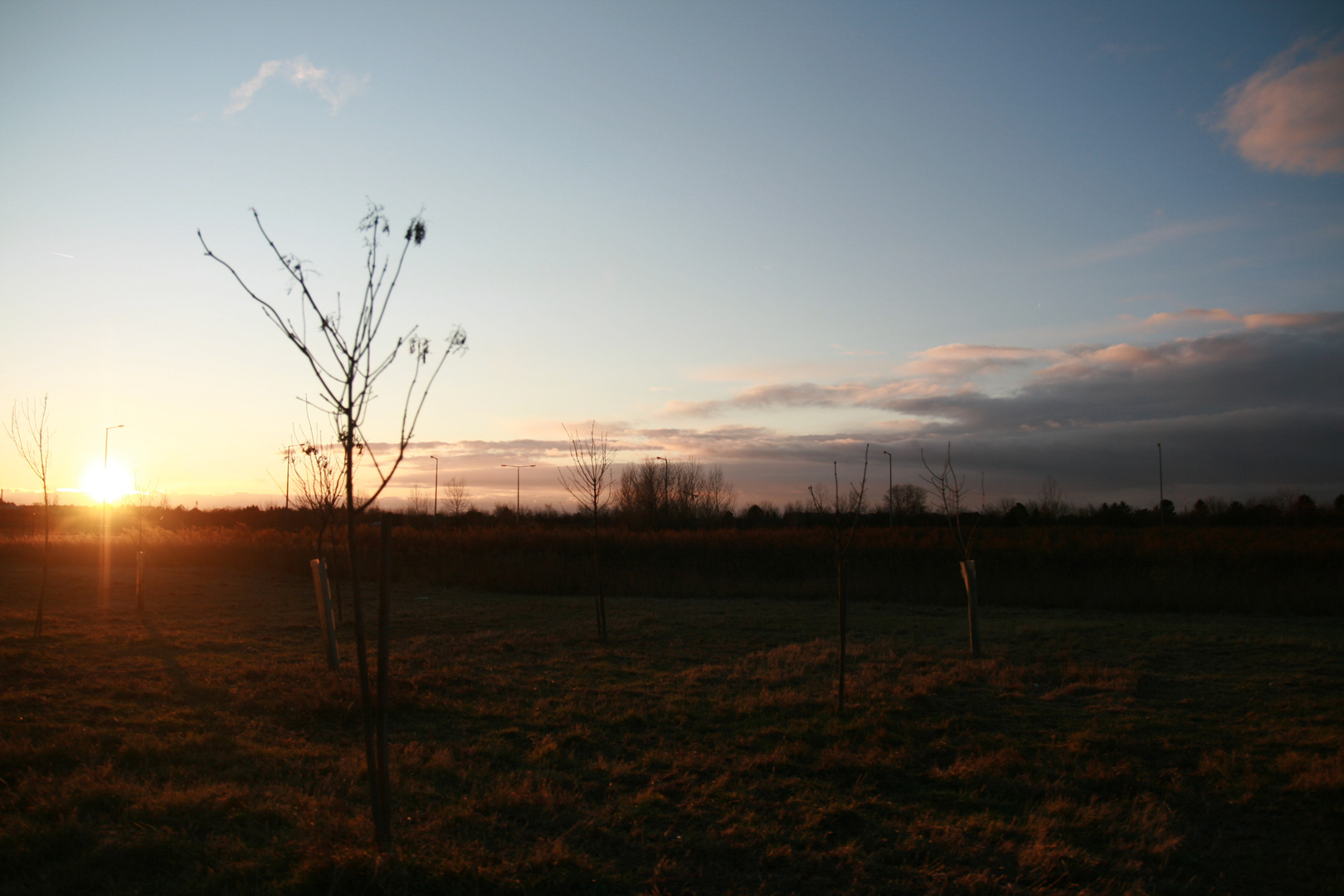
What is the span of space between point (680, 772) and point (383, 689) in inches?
114

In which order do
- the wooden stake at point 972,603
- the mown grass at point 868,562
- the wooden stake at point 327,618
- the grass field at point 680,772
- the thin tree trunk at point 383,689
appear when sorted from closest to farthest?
1. the thin tree trunk at point 383,689
2. the grass field at point 680,772
3. the wooden stake at point 327,618
4. the wooden stake at point 972,603
5. the mown grass at point 868,562

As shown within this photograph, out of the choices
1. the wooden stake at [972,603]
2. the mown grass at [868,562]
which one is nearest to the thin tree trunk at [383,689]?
the wooden stake at [972,603]

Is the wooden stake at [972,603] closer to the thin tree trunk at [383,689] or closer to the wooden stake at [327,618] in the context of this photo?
the wooden stake at [327,618]

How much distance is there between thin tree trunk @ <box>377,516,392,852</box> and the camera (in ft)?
11.0

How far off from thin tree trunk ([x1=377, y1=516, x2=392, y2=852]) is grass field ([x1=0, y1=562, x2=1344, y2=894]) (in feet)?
0.57

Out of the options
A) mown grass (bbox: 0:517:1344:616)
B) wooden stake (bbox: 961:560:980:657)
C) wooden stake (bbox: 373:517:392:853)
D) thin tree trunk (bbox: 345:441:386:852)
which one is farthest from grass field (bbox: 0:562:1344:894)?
mown grass (bbox: 0:517:1344:616)

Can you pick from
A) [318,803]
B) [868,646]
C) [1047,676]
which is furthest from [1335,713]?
[318,803]

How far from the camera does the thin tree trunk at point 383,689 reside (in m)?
3.35

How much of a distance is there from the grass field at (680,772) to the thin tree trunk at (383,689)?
6.8 inches

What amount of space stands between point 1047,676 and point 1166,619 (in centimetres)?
835

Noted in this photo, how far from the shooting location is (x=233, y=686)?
825 centimetres

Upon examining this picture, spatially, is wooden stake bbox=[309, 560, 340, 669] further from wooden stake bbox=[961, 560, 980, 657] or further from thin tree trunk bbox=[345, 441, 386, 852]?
wooden stake bbox=[961, 560, 980, 657]

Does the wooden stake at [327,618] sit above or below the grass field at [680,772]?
above

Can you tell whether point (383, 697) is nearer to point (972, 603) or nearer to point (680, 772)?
point (680, 772)
